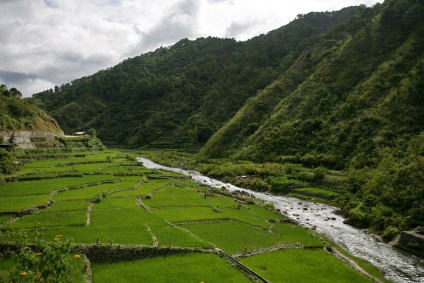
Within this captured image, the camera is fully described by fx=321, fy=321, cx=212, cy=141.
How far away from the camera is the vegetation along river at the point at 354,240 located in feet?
80.7

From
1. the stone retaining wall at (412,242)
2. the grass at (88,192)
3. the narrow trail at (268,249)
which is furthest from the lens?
the grass at (88,192)

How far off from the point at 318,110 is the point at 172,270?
217ft

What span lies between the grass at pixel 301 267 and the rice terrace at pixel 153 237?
0.24 feet

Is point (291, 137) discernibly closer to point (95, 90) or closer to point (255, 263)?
point (255, 263)

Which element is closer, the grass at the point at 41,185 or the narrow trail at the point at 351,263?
the narrow trail at the point at 351,263

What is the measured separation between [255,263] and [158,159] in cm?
7345

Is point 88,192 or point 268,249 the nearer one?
point 268,249

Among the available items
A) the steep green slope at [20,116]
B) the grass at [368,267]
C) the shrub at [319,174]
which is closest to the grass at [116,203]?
the grass at [368,267]

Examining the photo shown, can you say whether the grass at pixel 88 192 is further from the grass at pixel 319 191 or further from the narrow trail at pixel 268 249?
the grass at pixel 319 191

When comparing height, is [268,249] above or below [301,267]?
above

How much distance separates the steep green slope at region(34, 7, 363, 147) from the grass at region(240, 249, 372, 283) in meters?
98.8

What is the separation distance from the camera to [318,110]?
78312mm

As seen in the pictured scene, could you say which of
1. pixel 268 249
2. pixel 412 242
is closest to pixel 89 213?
pixel 268 249

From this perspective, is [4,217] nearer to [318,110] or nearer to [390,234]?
[390,234]
